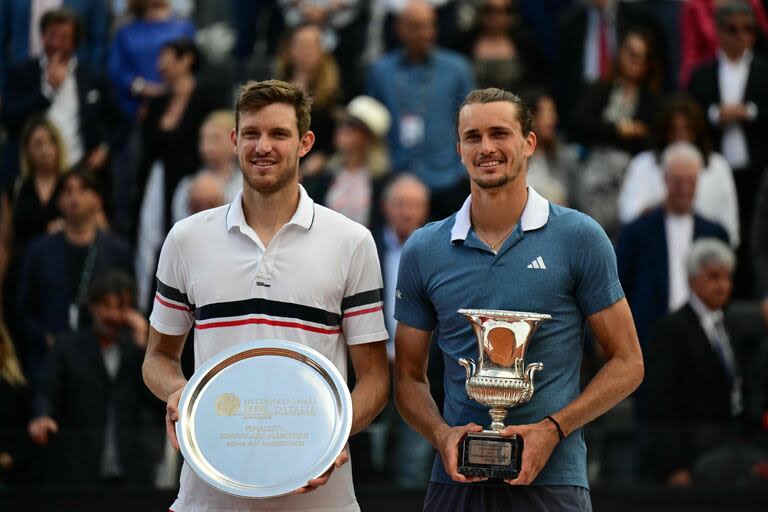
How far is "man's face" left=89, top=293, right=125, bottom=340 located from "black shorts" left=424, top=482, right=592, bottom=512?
11.7 ft

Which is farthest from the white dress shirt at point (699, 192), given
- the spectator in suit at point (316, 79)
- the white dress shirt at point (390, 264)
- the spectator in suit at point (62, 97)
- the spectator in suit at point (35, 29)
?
the spectator in suit at point (35, 29)

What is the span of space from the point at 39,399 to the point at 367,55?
4142 millimetres

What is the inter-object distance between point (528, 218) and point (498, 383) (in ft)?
2.00

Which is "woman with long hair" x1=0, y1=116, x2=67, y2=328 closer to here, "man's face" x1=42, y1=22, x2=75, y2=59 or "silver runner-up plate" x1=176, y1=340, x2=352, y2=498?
"man's face" x1=42, y1=22, x2=75, y2=59

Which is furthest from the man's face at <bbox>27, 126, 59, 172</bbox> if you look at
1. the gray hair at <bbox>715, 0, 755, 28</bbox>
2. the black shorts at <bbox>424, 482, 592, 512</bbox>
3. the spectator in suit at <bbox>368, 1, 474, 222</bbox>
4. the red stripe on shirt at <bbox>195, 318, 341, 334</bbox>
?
the black shorts at <bbox>424, 482, 592, 512</bbox>

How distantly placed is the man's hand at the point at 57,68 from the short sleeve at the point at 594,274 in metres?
6.30

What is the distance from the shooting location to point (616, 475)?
A: 7465mm

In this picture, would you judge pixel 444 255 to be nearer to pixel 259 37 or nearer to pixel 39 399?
pixel 39 399

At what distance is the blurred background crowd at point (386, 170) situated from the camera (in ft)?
25.0

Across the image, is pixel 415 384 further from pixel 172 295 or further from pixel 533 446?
pixel 172 295

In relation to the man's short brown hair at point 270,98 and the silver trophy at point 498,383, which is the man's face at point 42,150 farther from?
the silver trophy at point 498,383

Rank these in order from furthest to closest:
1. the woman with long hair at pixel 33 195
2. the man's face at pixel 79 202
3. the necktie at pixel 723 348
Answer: the woman with long hair at pixel 33 195
the man's face at pixel 79 202
the necktie at pixel 723 348

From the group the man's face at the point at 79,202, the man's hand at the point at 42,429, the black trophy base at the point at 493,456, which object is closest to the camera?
the black trophy base at the point at 493,456

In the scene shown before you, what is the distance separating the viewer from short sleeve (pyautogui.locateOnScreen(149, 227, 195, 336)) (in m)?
5.09
